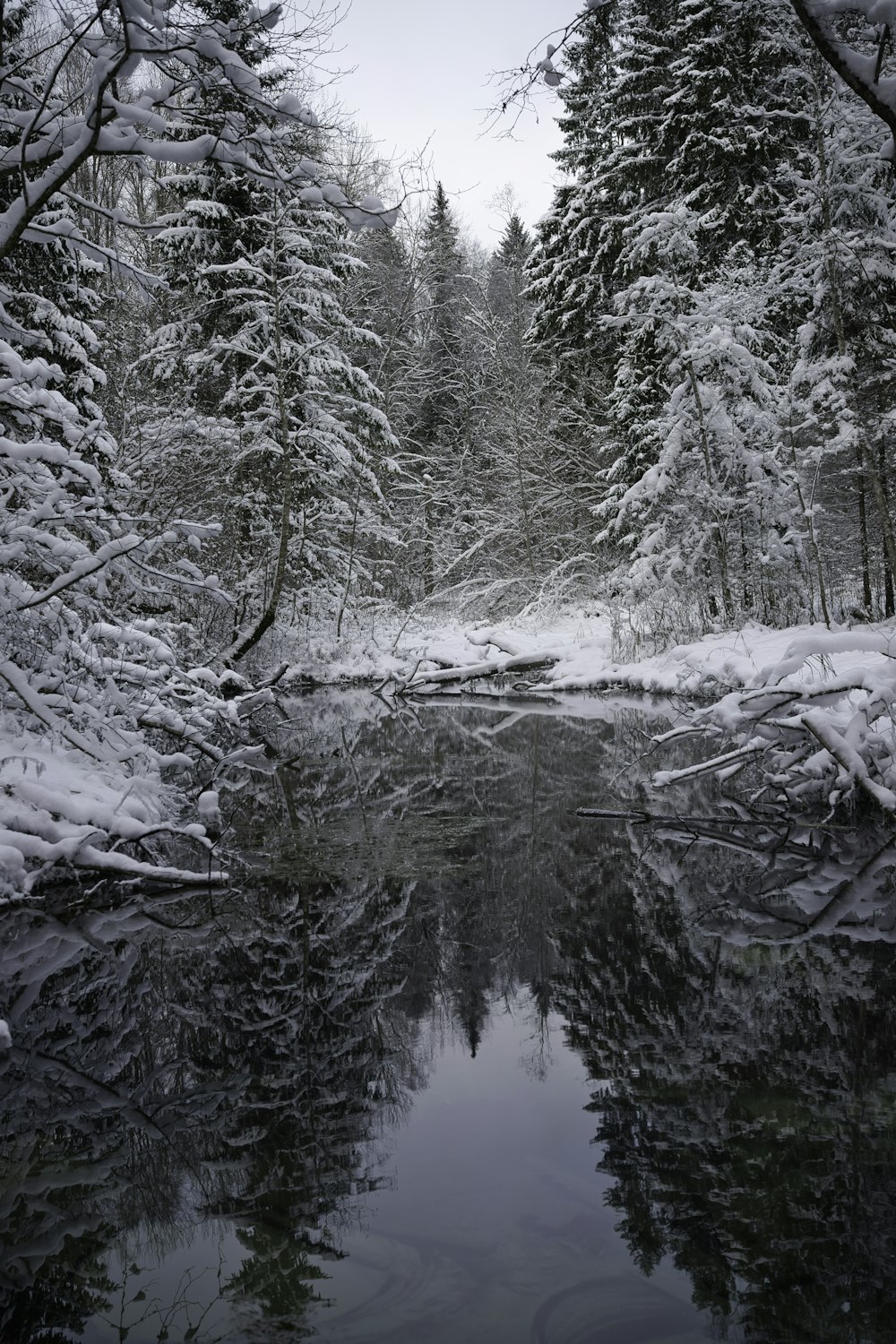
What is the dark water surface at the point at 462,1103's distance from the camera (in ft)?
6.69

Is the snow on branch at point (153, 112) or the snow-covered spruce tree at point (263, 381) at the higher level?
the snow-covered spruce tree at point (263, 381)

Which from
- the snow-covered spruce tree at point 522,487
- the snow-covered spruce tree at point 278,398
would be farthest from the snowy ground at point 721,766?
the snow-covered spruce tree at point 522,487

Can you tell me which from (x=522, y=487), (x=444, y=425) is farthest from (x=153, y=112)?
(x=444, y=425)

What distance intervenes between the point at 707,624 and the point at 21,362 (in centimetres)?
1339

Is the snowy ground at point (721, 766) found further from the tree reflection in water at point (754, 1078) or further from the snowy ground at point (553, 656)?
the snowy ground at point (553, 656)

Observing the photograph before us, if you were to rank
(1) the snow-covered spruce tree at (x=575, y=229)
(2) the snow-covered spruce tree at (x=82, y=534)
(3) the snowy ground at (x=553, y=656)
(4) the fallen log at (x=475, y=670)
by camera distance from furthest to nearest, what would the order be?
1. (1) the snow-covered spruce tree at (x=575, y=229)
2. (4) the fallen log at (x=475, y=670)
3. (3) the snowy ground at (x=553, y=656)
4. (2) the snow-covered spruce tree at (x=82, y=534)

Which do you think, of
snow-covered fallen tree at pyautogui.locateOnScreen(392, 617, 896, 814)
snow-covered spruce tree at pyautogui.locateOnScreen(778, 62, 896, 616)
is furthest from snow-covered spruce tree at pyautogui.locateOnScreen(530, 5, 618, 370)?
snow-covered fallen tree at pyautogui.locateOnScreen(392, 617, 896, 814)

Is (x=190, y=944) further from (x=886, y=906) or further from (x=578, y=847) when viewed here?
(x=886, y=906)

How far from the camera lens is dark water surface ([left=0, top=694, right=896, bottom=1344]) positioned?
2039 millimetres

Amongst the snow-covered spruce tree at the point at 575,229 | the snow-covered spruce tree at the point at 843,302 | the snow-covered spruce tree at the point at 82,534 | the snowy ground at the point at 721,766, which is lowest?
the snowy ground at the point at 721,766

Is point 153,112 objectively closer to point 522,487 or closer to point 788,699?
point 788,699

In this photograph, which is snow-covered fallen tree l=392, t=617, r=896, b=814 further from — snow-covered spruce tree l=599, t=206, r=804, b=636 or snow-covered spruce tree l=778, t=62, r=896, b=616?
snow-covered spruce tree l=599, t=206, r=804, b=636

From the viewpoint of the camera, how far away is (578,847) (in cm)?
610

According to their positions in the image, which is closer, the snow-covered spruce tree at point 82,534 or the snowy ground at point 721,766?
the snow-covered spruce tree at point 82,534
